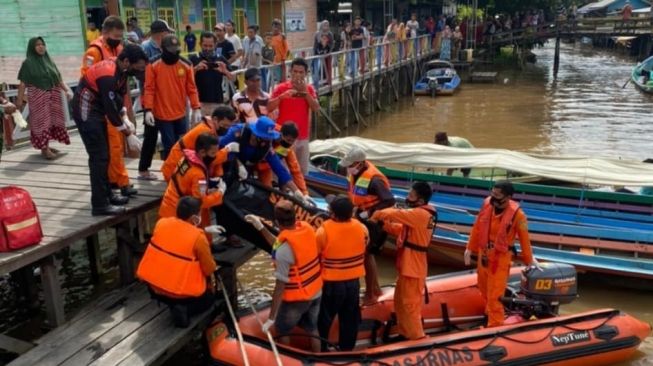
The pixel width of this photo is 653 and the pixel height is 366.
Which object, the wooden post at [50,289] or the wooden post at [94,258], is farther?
the wooden post at [94,258]

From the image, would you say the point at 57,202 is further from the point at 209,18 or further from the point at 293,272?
the point at 209,18

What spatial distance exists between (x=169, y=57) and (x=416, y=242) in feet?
11.1

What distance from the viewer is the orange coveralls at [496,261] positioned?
6.48 metres

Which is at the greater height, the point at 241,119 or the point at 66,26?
the point at 66,26

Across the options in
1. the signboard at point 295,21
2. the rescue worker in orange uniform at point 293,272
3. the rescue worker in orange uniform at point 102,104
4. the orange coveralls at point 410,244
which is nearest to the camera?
the rescue worker in orange uniform at point 293,272

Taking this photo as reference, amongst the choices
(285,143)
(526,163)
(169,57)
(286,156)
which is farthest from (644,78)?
(169,57)

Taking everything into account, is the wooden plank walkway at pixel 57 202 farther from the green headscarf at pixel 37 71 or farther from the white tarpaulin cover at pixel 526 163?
the white tarpaulin cover at pixel 526 163

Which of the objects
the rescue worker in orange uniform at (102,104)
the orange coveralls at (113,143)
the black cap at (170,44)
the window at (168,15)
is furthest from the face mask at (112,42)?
the window at (168,15)

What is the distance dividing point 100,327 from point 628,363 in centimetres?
595

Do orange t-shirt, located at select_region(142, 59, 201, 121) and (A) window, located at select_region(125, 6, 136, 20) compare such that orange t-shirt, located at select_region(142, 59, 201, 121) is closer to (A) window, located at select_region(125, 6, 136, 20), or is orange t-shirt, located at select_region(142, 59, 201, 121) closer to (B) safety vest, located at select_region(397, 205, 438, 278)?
(B) safety vest, located at select_region(397, 205, 438, 278)

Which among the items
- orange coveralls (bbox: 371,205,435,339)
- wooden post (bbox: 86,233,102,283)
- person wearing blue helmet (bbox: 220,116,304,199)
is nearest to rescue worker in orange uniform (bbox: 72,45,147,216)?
person wearing blue helmet (bbox: 220,116,304,199)

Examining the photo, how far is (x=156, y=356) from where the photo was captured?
17.3 ft

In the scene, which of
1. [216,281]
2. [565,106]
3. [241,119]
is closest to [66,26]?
[241,119]

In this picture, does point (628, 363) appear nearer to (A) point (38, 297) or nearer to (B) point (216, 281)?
(B) point (216, 281)
